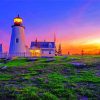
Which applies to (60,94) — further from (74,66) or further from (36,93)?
(74,66)

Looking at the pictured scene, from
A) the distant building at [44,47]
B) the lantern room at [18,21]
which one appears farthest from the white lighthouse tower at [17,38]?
the distant building at [44,47]

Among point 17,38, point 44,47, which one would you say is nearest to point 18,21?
point 17,38

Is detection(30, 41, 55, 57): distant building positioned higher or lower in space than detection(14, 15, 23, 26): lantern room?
lower

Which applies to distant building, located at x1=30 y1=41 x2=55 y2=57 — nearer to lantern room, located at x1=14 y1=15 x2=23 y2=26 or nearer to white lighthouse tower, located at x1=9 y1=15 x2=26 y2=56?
white lighthouse tower, located at x1=9 y1=15 x2=26 y2=56

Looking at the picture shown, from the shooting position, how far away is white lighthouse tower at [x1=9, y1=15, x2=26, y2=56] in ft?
160

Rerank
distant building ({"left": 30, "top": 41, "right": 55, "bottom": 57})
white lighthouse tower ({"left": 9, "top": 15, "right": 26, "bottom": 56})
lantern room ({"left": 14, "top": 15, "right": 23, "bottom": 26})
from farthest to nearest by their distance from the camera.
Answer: distant building ({"left": 30, "top": 41, "right": 55, "bottom": 57}) < lantern room ({"left": 14, "top": 15, "right": 23, "bottom": 26}) < white lighthouse tower ({"left": 9, "top": 15, "right": 26, "bottom": 56})

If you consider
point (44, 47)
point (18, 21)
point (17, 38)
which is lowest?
point (44, 47)

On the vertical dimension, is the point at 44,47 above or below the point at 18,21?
below

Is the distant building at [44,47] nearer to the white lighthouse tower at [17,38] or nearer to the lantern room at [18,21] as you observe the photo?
the white lighthouse tower at [17,38]

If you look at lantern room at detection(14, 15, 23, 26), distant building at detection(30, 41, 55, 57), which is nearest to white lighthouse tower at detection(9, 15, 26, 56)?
lantern room at detection(14, 15, 23, 26)

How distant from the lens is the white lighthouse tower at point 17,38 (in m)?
48.7

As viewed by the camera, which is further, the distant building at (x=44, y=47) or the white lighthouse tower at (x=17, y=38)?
the distant building at (x=44, y=47)

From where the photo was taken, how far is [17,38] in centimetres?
4900

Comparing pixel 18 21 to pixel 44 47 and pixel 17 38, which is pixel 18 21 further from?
pixel 44 47
